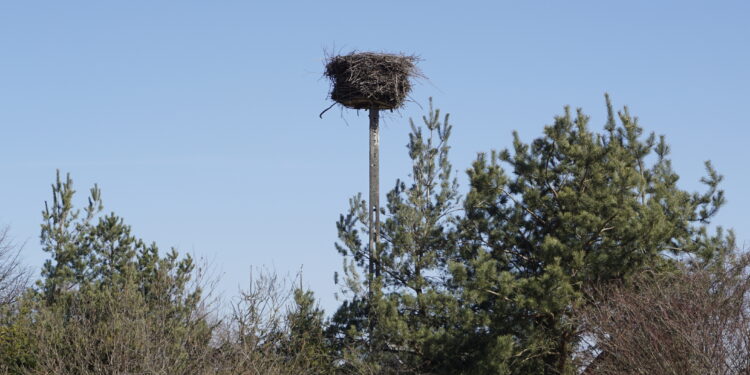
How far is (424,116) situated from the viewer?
72.6 feet

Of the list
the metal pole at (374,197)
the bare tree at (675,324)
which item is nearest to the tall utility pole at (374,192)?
the metal pole at (374,197)

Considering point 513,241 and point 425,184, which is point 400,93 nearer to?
point 425,184

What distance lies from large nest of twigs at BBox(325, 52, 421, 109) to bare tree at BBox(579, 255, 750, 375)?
20.8 feet

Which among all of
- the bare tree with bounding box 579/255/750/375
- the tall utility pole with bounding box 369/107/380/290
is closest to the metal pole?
the tall utility pole with bounding box 369/107/380/290

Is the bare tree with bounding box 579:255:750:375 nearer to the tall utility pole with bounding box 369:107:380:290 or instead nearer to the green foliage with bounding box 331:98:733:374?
the green foliage with bounding box 331:98:733:374

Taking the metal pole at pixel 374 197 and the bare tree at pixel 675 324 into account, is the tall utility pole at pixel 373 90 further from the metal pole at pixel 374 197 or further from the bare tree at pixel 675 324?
the bare tree at pixel 675 324

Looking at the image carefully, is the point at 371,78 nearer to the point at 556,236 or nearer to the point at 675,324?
the point at 556,236

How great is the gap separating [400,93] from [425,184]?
209 cm

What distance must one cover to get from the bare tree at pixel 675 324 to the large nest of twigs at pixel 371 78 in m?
6.33

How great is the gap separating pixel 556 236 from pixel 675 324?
332 cm

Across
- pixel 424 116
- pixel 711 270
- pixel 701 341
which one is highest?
pixel 424 116

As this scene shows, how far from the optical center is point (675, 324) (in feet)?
55.8

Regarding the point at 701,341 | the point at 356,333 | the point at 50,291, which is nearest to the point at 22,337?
the point at 50,291

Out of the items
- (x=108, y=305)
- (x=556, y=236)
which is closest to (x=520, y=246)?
(x=556, y=236)
